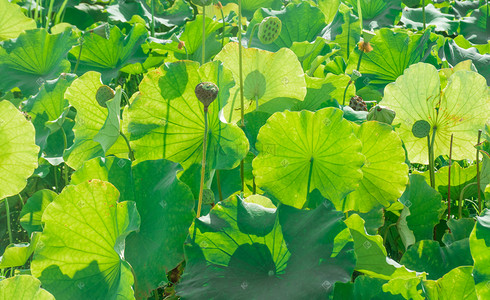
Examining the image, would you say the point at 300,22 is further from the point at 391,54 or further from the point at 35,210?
the point at 35,210

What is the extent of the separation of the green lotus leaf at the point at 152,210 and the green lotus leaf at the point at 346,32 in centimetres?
84

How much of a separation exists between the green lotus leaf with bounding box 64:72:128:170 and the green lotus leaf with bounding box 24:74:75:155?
22 cm

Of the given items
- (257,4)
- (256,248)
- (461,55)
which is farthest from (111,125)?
(257,4)

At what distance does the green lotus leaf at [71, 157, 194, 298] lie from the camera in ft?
2.05

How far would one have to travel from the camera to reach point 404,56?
1173mm

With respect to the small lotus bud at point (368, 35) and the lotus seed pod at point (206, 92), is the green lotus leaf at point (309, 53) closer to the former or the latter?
the small lotus bud at point (368, 35)

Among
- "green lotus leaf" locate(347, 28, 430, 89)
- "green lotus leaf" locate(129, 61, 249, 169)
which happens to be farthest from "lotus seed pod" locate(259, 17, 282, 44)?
"green lotus leaf" locate(347, 28, 430, 89)

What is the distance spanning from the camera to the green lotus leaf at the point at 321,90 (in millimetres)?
904

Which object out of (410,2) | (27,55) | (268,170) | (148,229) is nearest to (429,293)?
(268,170)

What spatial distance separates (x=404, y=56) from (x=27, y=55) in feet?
3.41

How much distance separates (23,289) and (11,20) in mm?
1319

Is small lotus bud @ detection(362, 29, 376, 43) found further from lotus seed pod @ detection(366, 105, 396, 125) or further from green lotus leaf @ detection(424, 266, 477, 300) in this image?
green lotus leaf @ detection(424, 266, 477, 300)

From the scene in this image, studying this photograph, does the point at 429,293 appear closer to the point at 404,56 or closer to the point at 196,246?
the point at 196,246

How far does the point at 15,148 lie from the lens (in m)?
0.73
